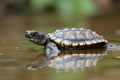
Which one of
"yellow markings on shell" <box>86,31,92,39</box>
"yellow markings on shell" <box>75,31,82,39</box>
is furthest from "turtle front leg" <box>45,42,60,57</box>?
"yellow markings on shell" <box>86,31,92,39</box>

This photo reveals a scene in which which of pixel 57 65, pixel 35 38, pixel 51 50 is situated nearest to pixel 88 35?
pixel 51 50

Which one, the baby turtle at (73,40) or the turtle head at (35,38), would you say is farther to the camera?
the turtle head at (35,38)

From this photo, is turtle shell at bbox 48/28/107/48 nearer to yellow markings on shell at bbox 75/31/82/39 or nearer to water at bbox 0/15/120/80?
yellow markings on shell at bbox 75/31/82/39

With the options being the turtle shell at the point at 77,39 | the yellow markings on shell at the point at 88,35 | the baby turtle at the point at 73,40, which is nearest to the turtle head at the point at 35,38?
the baby turtle at the point at 73,40

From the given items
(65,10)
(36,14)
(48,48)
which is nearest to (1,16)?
(36,14)

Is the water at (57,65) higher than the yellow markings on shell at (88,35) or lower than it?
lower

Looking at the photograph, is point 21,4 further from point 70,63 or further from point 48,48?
point 70,63

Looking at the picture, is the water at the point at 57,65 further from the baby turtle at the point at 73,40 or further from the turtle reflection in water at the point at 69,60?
the baby turtle at the point at 73,40
